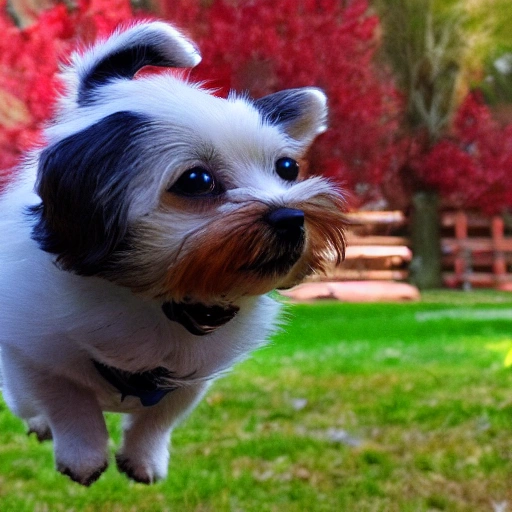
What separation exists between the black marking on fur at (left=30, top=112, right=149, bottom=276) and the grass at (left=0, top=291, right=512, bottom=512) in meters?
0.37

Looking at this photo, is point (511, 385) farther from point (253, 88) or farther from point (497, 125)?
point (497, 125)

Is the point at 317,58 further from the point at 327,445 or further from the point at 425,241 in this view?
the point at 327,445

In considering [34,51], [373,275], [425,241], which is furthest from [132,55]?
[425,241]

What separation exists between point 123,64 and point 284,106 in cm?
23

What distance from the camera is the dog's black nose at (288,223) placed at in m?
0.73

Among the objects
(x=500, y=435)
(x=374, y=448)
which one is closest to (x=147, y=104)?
(x=374, y=448)

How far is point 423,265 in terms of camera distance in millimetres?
5094

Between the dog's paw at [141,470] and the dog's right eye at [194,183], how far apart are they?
496 mm

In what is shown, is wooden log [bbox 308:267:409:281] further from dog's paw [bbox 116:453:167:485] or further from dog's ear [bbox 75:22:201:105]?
dog's ear [bbox 75:22:201:105]

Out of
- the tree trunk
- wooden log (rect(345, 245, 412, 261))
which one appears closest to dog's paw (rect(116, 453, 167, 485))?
wooden log (rect(345, 245, 412, 261))

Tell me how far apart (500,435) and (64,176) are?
→ 74.3 inches

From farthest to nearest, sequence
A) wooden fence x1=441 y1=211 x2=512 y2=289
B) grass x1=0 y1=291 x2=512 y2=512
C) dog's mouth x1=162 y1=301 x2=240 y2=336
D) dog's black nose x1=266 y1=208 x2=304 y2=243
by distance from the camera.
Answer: wooden fence x1=441 y1=211 x2=512 y2=289
grass x1=0 y1=291 x2=512 y2=512
dog's mouth x1=162 y1=301 x2=240 y2=336
dog's black nose x1=266 y1=208 x2=304 y2=243

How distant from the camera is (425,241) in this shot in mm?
4906

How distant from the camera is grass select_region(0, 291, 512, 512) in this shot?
1.68 metres
